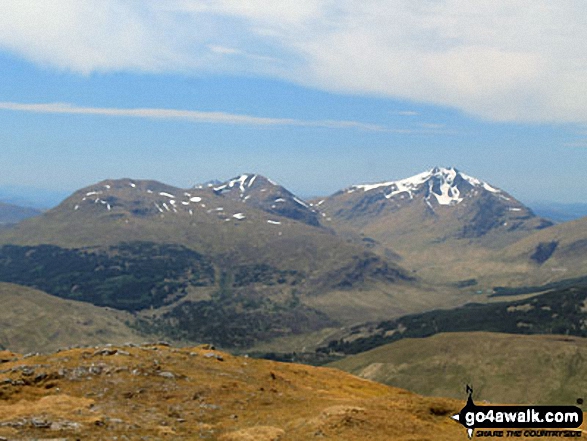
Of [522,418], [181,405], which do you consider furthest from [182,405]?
[522,418]

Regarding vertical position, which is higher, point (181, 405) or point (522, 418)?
point (522, 418)

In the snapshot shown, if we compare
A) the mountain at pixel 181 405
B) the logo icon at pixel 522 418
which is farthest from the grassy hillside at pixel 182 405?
the logo icon at pixel 522 418

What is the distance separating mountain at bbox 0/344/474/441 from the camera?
49.8 metres

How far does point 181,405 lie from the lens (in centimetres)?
6084

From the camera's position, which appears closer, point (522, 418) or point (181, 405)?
point (522, 418)

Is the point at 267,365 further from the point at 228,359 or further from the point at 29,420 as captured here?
the point at 29,420

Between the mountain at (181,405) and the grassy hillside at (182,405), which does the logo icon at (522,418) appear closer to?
the mountain at (181,405)

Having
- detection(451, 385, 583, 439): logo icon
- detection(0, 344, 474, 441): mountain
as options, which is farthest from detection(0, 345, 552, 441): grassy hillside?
detection(451, 385, 583, 439): logo icon

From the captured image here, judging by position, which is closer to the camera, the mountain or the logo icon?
the mountain

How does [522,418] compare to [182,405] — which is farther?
[182,405]

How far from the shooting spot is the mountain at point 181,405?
4981cm

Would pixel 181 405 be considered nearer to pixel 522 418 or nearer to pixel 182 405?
pixel 182 405

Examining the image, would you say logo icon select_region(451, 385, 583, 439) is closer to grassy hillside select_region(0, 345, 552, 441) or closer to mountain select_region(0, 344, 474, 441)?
mountain select_region(0, 344, 474, 441)

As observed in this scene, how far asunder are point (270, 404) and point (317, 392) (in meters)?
16.0
